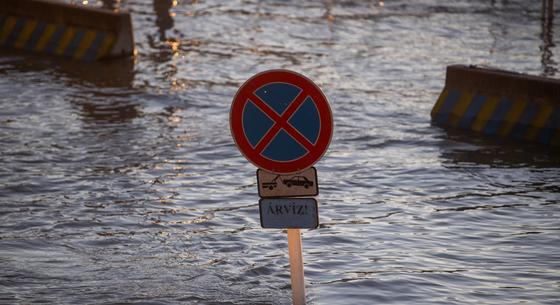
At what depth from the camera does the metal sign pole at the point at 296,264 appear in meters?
7.70

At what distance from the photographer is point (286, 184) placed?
7.56 metres

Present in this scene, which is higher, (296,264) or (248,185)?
(296,264)

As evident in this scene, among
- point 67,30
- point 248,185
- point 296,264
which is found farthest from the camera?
point 67,30

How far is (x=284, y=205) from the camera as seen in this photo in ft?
24.8

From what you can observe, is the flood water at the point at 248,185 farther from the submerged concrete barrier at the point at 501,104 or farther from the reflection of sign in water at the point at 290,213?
the reflection of sign in water at the point at 290,213

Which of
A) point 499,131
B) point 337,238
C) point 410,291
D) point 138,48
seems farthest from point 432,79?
point 410,291

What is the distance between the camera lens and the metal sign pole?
25.3 ft

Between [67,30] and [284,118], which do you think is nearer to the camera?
[284,118]

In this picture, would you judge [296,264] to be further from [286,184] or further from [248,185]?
[248,185]

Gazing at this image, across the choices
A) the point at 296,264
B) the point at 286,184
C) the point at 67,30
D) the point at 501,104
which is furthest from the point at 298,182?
the point at 67,30

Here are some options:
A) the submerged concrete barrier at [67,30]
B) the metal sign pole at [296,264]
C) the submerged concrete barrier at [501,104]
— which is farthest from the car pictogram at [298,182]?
the submerged concrete barrier at [67,30]

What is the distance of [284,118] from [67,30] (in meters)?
12.5

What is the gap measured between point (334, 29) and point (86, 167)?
9877 mm

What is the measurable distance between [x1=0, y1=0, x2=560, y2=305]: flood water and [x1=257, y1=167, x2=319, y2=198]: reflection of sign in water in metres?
1.42
